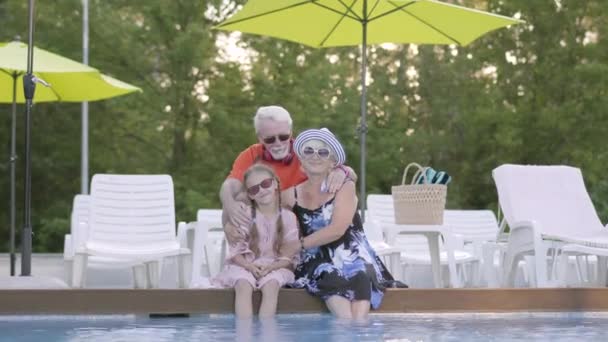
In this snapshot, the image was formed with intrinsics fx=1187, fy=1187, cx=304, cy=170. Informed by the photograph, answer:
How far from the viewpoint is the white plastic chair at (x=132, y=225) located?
8.02m

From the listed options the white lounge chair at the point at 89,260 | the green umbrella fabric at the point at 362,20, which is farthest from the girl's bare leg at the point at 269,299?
the green umbrella fabric at the point at 362,20

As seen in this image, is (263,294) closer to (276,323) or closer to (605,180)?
(276,323)

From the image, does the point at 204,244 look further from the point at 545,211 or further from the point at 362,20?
the point at 545,211

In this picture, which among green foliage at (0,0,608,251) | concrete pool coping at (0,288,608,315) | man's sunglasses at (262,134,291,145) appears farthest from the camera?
green foliage at (0,0,608,251)

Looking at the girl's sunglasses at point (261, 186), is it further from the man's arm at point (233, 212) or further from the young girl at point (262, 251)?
the man's arm at point (233, 212)

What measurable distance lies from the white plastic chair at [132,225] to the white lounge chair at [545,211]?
222 centimetres

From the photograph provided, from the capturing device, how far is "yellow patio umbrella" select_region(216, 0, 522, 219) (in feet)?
28.7

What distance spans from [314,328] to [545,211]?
3.34m

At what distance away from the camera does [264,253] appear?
613cm

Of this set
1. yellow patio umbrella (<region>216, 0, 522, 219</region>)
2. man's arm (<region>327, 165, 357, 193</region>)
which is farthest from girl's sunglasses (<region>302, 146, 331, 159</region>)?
yellow patio umbrella (<region>216, 0, 522, 219</region>)

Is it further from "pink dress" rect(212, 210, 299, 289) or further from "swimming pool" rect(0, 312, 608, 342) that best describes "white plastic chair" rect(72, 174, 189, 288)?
"swimming pool" rect(0, 312, 608, 342)

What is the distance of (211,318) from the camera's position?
589 cm

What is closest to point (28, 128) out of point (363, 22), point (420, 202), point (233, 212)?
point (233, 212)

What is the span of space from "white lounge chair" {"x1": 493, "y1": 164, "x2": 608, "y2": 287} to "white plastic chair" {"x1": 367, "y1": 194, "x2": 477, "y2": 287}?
0.41m
